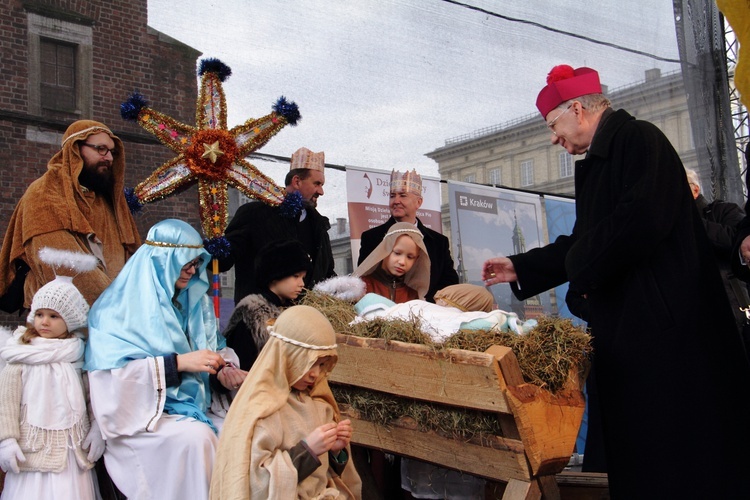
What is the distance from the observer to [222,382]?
163 inches

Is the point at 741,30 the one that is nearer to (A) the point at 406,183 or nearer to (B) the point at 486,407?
(B) the point at 486,407

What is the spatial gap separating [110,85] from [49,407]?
462 cm

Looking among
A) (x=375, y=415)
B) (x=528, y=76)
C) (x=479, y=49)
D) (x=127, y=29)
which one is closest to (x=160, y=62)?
(x=127, y=29)

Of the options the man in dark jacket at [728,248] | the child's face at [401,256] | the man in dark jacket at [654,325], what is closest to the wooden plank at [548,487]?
the man in dark jacket at [654,325]

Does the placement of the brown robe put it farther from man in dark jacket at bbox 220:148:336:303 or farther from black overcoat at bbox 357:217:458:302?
black overcoat at bbox 357:217:458:302

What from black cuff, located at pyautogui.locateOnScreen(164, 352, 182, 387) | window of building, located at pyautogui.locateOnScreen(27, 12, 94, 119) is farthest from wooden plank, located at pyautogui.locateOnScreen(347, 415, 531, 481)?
window of building, located at pyautogui.locateOnScreen(27, 12, 94, 119)

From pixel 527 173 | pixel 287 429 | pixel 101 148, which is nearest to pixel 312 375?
pixel 287 429

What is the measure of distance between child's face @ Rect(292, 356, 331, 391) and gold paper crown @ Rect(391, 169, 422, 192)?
10.4ft

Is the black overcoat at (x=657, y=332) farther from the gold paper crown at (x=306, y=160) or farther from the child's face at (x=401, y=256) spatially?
the gold paper crown at (x=306, y=160)

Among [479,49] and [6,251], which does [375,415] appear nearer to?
[6,251]

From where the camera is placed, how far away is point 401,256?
16.7 ft

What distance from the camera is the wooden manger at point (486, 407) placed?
129 inches

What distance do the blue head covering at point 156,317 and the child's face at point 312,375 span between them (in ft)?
2.93

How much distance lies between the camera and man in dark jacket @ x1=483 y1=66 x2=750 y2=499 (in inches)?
126
